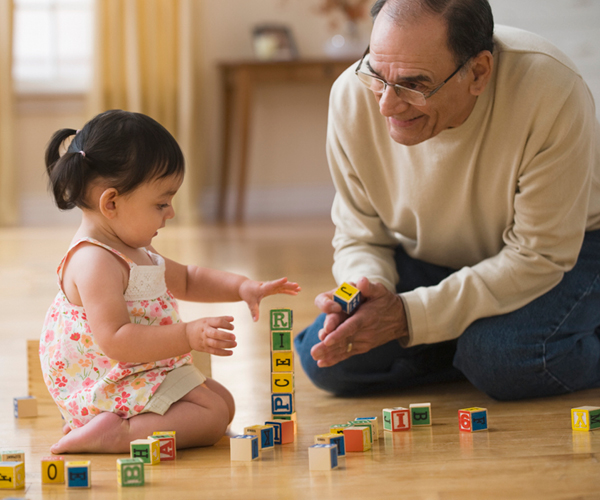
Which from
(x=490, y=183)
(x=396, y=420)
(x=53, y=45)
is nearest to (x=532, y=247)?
(x=490, y=183)

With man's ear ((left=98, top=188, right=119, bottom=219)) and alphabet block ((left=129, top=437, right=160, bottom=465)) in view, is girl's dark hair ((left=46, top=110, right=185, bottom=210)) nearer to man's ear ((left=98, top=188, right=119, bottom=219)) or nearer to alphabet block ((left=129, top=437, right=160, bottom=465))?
man's ear ((left=98, top=188, right=119, bottom=219))

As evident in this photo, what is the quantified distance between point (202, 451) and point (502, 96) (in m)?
0.89

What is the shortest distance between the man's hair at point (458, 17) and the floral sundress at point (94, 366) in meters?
0.66

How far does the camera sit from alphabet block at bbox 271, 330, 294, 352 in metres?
1.38

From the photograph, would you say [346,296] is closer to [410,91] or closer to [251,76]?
[410,91]

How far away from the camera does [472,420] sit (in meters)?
1.32

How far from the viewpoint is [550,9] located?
3.54m

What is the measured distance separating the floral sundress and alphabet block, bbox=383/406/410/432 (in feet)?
1.26

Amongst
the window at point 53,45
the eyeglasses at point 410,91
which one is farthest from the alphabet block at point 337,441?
the window at point 53,45

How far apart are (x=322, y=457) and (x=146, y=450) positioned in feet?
0.92

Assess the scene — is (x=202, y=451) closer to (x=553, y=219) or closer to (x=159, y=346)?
(x=159, y=346)

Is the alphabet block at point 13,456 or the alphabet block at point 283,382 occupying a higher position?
the alphabet block at point 283,382

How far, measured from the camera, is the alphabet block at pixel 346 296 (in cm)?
144

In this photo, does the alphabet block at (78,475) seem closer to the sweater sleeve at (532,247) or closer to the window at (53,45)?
the sweater sleeve at (532,247)
